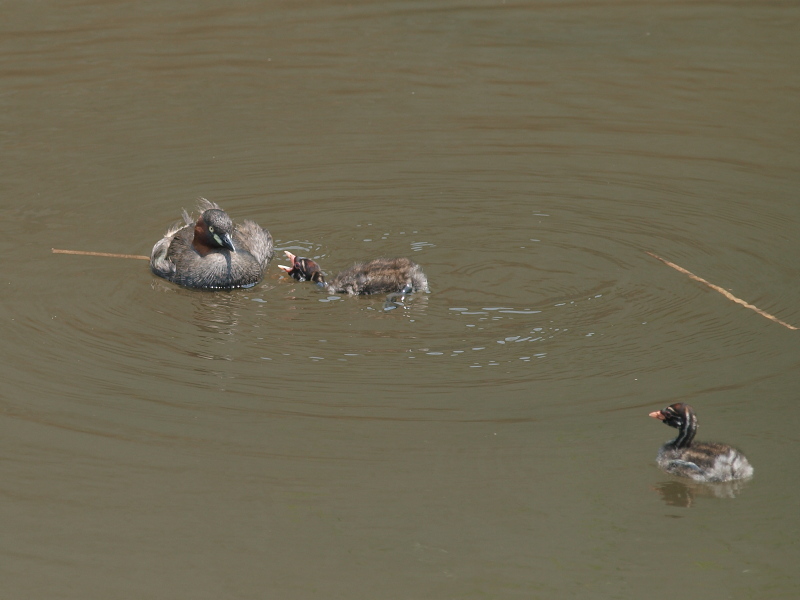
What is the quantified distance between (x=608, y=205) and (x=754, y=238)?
3.87 ft

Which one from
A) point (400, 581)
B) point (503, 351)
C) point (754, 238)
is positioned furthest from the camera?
point (754, 238)

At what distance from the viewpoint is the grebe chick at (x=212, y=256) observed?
7605 mm

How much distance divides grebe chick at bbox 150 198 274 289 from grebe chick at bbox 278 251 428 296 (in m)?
0.51

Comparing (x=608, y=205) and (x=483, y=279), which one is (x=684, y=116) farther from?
(x=483, y=279)

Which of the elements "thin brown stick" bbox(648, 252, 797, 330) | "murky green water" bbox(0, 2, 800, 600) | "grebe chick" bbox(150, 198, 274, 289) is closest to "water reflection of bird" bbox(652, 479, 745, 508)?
"murky green water" bbox(0, 2, 800, 600)

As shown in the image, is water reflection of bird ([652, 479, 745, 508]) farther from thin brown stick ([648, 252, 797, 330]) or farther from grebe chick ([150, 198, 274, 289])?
grebe chick ([150, 198, 274, 289])

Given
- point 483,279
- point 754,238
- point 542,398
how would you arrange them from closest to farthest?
point 542,398
point 483,279
point 754,238

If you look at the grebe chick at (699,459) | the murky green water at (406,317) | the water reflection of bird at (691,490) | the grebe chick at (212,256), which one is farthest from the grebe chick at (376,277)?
the water reflection of bird at (691,490)

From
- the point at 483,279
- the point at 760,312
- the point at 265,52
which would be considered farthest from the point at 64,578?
the point at 265,52

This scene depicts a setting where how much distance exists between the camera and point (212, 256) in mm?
7621

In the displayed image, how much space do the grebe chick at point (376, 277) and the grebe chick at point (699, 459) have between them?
248cm

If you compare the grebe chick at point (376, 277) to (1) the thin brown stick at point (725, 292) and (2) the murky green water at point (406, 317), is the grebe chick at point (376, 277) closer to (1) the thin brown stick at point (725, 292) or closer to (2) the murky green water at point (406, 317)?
(2) the murky green water at point (406, 317)

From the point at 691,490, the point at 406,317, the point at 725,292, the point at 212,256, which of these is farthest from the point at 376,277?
the point at 691,490

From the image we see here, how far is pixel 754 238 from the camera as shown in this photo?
7.92m
